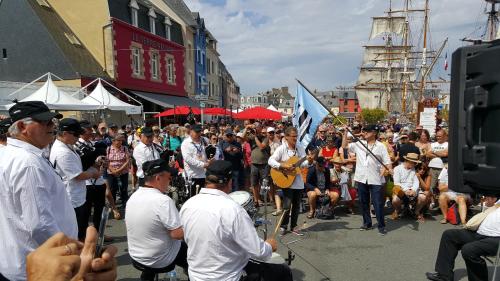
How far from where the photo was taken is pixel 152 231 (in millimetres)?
3428

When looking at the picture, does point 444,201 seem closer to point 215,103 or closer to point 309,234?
point 309,234

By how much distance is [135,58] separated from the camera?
24250 millimetres

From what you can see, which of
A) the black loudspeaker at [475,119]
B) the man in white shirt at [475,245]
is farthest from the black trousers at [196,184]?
the black loudspeaker at [475,119]

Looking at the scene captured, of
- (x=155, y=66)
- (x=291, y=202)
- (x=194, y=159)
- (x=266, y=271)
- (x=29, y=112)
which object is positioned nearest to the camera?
(x=29, y=112)

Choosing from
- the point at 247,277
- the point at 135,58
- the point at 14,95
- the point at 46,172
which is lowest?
the point at 247,277

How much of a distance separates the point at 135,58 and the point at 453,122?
81.0 feet

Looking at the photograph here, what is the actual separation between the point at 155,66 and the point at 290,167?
2322 cm

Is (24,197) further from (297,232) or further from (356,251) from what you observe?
(297,232)

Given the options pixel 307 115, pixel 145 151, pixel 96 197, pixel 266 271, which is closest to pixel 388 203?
pixel 307 115

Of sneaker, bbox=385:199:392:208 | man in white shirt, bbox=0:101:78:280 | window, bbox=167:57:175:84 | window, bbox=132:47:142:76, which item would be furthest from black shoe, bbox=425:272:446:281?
window, bbox=167:57:175:84

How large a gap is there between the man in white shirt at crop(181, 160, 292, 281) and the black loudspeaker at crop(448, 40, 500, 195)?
1.60m

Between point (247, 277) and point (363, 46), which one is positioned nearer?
point (247, 277)

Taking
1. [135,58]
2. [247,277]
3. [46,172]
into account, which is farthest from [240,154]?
[135,58]

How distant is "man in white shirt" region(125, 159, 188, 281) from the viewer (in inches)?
134
